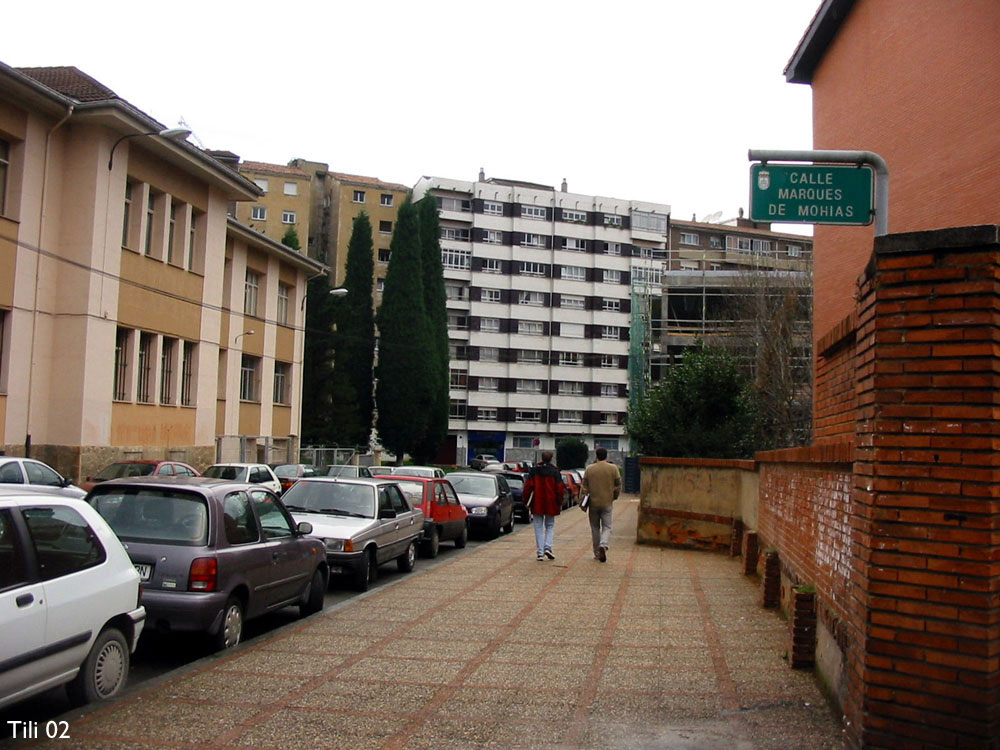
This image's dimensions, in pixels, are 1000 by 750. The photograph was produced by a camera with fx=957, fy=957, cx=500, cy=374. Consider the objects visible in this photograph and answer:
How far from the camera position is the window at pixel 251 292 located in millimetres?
36156

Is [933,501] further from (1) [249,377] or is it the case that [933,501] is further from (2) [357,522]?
(1) [249,377]

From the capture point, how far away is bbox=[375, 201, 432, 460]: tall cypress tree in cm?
5762

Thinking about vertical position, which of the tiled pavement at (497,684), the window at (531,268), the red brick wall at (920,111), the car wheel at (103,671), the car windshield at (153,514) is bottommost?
the tiled pavement at (497,684)

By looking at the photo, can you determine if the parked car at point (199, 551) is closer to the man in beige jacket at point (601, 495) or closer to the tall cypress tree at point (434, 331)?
the man in beige jacket at point (601, 495)

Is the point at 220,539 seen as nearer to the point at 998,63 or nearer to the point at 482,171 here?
the point at 998,63

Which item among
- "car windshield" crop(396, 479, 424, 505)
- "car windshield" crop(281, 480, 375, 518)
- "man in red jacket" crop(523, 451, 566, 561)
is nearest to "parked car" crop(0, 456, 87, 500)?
"car windshield" crop(281, 480, 375, 518)

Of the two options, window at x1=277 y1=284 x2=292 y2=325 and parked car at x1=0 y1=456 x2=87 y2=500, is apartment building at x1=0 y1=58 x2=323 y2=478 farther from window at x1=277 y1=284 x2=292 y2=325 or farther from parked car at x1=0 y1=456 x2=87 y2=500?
parked car at x1=0 y1=456 x2=87 y2=500

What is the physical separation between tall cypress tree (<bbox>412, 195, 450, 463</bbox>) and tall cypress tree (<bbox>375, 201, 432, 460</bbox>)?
71 cm

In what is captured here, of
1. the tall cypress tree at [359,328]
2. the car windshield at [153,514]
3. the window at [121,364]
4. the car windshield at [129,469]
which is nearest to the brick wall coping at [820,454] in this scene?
the car windshield at [153,514]

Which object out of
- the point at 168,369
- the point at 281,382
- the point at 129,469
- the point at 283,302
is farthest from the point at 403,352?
the point at 129,469

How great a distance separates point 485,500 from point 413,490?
433 centimetres

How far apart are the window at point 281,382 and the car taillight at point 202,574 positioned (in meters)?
31.5

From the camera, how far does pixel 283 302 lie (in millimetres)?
39406

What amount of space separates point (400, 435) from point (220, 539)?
163ft
